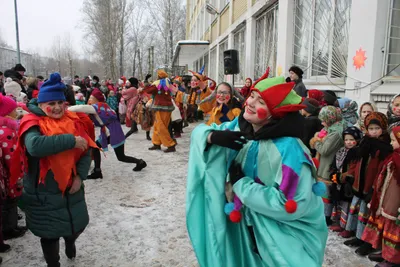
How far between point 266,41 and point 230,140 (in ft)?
29.9

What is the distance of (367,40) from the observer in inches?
188

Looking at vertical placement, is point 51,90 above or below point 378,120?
above

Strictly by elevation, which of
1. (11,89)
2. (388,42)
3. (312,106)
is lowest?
(312,106)

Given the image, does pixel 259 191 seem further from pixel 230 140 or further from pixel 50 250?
pixel 50 250

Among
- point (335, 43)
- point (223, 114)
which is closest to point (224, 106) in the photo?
point (223, 114)

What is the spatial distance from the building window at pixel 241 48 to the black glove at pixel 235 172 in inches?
442

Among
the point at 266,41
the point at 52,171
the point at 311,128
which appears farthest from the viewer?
the point at 266,41

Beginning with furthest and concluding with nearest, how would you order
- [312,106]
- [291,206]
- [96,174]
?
[96,174]
[312,106]
[291,206]

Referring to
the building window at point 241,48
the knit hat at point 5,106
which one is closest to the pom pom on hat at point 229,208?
the knit hat at point 5,106

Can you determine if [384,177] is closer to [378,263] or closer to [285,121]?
[378,263]

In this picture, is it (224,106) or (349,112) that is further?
(224,106)

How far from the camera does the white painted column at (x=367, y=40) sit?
4.59 metres

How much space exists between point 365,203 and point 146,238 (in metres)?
2.37

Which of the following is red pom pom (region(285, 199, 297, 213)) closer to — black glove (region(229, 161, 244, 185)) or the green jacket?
black glove (region(229, 161, 244, 185))
